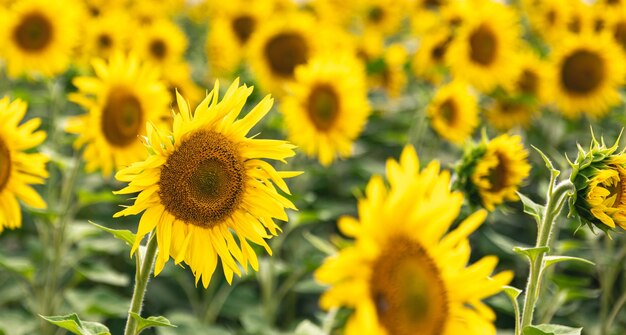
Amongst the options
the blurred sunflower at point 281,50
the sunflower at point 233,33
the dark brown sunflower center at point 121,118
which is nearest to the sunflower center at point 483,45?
the blurred sunflower at point 281,50

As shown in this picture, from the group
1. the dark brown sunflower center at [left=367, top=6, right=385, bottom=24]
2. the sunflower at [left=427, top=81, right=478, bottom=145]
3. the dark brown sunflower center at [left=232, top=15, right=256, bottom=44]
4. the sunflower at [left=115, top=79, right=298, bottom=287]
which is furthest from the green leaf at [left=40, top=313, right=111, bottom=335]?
the dark brown sunflower center at [left=367, top=6, right=385, bottom=24]

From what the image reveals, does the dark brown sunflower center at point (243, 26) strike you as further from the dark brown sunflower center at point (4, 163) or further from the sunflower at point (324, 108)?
the dark brown sunflower center at point (4, 163)

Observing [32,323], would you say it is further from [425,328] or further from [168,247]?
[425,328]

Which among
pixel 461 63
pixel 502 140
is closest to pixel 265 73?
pixel 461 63

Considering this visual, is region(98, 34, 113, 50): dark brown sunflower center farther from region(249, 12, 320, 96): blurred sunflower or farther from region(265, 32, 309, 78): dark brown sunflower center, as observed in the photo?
region(265, 32, 309, 78): dark brown sunflower center

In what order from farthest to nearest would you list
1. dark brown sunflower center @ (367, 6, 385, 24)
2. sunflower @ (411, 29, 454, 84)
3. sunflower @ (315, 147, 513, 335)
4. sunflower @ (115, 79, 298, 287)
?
dark brown sunflower center @ (367, 6, 385, 24)
sunflower @ (411, 29, 454, 84)
sunflower @ (115, 79, 298, 287)
sunflower @ (315, 147, 513, 335)

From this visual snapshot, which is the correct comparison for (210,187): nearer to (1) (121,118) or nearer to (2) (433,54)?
(1) (121,118)
